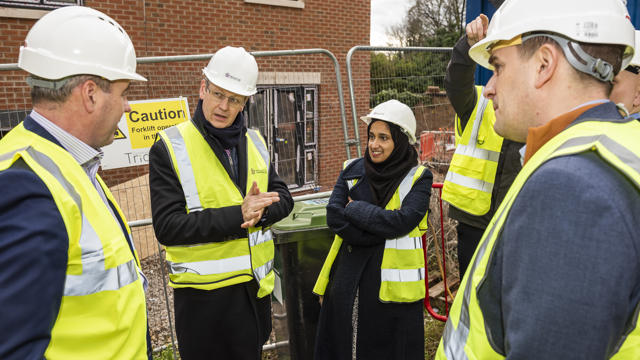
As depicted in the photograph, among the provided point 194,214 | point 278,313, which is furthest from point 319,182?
point 194,214

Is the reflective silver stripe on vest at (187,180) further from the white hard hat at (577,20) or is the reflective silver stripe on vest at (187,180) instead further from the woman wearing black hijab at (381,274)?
the white hard hat at (577,20)

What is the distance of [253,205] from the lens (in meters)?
2.24

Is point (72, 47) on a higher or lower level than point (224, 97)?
higher

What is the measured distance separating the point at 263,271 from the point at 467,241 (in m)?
1.44

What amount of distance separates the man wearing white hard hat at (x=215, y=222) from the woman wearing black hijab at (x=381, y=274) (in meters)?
0.49

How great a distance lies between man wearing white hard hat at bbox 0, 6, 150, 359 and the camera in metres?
1.05

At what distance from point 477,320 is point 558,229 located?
340mm

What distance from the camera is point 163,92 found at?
4.06 m

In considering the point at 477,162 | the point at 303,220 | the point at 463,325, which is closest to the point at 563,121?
the point at 463,325

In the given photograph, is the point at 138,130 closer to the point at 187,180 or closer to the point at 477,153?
the point at 187,180

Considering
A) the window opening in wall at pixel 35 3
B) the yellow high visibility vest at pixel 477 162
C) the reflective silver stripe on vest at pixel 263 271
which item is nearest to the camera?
the reflective silver stripe on vest at pixel 263 271

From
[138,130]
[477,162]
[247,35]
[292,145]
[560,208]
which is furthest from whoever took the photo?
[247,35]

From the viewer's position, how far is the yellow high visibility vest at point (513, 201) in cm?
88

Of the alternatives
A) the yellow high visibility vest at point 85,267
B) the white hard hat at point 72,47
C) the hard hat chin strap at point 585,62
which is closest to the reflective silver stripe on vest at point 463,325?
the hard hat chin strap at point 585,62
